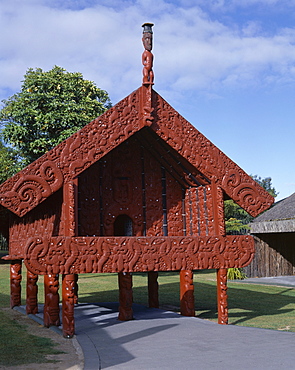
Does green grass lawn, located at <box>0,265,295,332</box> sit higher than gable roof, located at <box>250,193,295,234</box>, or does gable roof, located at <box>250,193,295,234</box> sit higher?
gable roof, located at <box>250,193,295,234</box>

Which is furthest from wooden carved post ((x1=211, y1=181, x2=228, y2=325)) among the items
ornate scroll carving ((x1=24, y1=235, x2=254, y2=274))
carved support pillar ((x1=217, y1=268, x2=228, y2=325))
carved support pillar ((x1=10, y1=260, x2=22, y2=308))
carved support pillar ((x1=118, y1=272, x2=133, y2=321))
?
carved support pillar ((x1=10, y1=260, x2=22, y2=308))

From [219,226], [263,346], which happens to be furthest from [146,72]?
[263,346]

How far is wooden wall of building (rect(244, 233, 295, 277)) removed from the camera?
88.5 feet

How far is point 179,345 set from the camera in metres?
8.75

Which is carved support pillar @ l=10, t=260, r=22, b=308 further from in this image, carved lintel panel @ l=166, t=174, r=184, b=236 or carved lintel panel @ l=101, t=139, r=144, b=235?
carved lintel panel @ l=166, t=174, r=184, b=236

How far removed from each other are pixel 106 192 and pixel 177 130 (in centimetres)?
239

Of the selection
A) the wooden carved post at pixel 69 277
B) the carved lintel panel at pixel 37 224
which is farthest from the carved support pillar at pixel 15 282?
the wooden carved post at pixel 69 277

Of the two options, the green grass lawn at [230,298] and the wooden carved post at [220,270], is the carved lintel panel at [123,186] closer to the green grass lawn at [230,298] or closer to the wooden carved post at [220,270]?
the wooden carved post at [220,270]

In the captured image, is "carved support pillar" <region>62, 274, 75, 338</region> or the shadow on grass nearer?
"carved support pillar" <region>62, 274, 75, 338</region>

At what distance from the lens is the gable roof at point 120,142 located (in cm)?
1016

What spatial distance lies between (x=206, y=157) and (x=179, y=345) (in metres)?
4.50

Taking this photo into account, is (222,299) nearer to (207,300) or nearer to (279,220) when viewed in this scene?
(207,300)

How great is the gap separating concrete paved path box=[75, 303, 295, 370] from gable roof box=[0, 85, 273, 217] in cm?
299

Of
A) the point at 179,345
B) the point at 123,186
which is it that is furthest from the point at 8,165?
the point at 179,345
